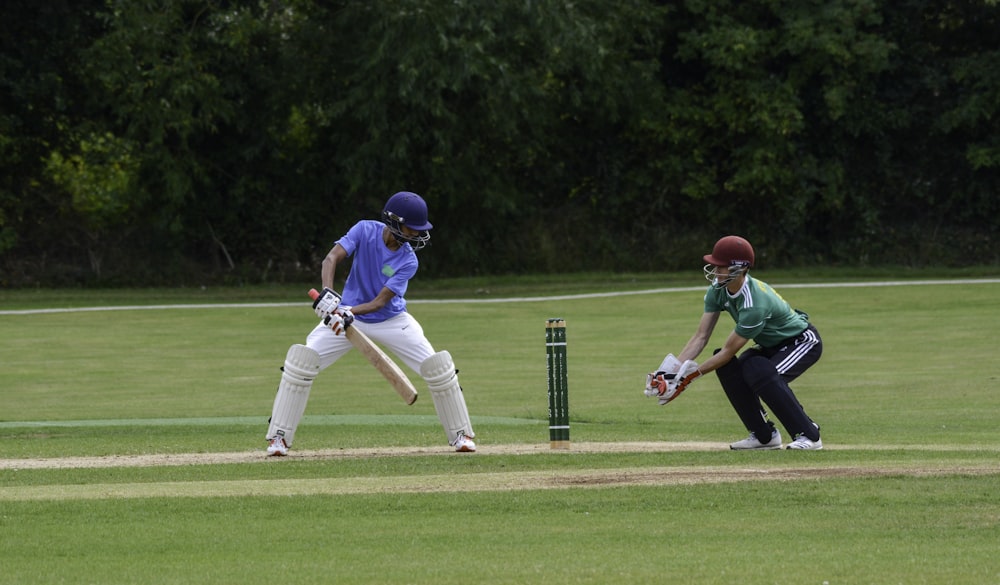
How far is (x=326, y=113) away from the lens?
37.3 meters

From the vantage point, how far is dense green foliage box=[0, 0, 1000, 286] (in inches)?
1403

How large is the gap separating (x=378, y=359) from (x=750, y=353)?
264cm

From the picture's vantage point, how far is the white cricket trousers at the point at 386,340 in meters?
10.7

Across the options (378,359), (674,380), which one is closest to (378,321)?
(378,359)

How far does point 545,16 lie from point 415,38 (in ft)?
10.7

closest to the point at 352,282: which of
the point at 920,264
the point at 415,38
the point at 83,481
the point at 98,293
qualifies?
the point at 83,481

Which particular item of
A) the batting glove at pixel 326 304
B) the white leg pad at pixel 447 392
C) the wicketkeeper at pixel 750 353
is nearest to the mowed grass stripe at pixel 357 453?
the white leg pad at pixel 447 392

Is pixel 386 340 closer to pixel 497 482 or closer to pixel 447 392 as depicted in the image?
pixel 447 392

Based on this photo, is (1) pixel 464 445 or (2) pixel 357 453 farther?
(2) pixel 357 453

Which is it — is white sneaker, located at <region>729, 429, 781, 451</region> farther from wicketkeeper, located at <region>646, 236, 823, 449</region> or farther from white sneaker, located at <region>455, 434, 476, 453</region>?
white sneaker, located at <region>455, 434, 476, 453</region>

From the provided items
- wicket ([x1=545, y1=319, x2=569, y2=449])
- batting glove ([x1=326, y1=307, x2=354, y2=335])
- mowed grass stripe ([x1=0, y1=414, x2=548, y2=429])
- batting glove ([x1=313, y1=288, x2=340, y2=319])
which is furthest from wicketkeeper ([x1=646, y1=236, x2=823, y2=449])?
mowed grass stripe ([x1=0, y1=414, x2=548, y2=429])

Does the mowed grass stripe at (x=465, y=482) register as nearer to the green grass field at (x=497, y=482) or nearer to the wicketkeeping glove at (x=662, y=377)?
the green grass field at (x=497, y=482)

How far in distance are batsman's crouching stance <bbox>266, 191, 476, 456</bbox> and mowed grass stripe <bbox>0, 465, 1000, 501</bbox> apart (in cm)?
125

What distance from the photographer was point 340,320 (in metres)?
10.4
